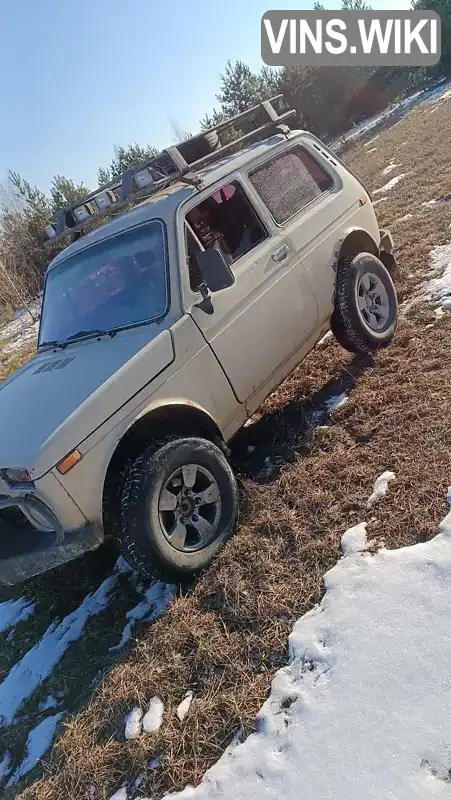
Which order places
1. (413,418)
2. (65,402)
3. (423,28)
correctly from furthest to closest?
(423,28) < (413,418) < (65,402)

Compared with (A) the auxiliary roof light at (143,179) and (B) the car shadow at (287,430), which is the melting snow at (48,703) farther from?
(A) the auxiliary roof light at (143,179)

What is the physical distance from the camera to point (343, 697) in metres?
2.42

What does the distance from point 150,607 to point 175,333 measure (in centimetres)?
169

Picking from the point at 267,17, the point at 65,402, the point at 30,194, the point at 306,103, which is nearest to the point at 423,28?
the point at 306,103

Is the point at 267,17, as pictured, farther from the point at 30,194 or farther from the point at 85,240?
the point at 30,194

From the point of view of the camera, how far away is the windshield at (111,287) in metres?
3.72

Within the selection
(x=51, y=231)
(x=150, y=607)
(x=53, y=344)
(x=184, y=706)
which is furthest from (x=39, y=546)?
A: (x=51, y=231)

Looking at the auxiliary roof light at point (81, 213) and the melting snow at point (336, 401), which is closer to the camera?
the auxiliary roof light at point (81, 213)

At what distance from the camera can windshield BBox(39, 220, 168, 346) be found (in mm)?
3721

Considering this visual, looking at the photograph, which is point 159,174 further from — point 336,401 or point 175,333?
point 336,401

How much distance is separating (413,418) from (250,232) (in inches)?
70.7

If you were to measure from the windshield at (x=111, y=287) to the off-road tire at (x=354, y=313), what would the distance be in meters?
1.72

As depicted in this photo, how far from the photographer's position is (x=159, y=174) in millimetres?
4172

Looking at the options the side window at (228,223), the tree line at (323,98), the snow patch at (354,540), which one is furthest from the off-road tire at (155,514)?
the tree line at (323,98)
